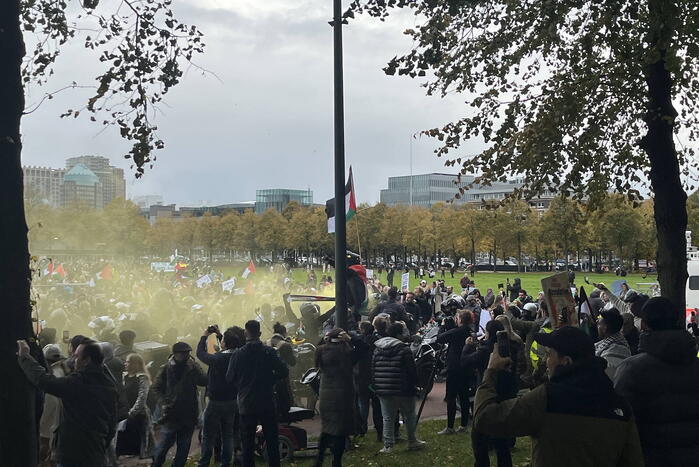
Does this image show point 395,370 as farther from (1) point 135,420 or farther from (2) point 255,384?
(1) point 135,420

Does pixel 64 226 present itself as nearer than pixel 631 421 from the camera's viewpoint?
No

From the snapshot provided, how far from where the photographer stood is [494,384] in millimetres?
3744

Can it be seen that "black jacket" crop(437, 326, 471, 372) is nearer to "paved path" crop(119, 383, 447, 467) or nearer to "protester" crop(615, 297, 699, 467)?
"paved path" crop(119, 383, 447, 467)

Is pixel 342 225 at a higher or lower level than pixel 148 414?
higher

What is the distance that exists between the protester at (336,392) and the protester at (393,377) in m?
0.91

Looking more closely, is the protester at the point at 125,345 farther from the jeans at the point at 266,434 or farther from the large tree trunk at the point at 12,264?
the large tree trunk at the point at 12,264

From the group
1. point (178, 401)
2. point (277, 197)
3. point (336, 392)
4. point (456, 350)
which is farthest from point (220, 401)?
point (277, 197)

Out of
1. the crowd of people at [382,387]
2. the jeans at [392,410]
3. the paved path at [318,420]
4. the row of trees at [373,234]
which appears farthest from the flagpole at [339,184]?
the row of trees at [373,234]

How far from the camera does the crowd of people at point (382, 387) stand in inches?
140

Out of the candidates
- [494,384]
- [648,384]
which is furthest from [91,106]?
[648,384]

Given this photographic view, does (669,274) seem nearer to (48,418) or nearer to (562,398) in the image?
(562,398)

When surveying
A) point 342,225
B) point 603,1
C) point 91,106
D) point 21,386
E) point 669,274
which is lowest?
point 21,386

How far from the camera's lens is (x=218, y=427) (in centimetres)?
834

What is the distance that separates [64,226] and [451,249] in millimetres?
46397
